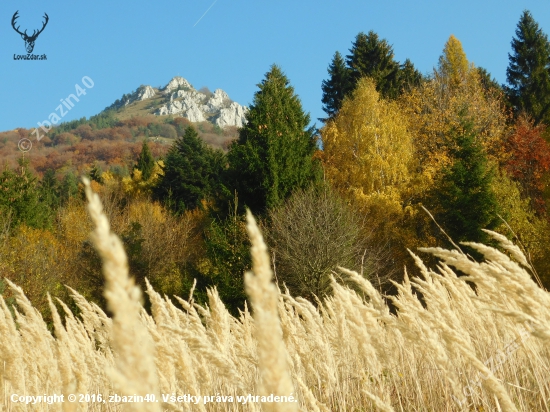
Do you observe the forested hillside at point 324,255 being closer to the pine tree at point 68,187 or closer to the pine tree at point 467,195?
the pine tree at point 467,195

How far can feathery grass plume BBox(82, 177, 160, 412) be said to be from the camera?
58 centimetres

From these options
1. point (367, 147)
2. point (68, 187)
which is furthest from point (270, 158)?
point (68, 187)

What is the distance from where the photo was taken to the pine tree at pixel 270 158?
24.0 metres

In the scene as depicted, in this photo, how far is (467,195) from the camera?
22562 millimetres

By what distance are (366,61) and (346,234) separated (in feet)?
71.7

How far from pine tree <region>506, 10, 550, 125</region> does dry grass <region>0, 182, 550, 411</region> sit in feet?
116

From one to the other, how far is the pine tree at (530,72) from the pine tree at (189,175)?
2250cm

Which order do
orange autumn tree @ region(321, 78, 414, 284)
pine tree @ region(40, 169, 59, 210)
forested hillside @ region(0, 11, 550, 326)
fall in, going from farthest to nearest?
pine tree @ region(40, 169, 59, 210) < orange autumn tree @ region(321, 78, 414, 284) < forested hillside @ region(0, 11, 550, 326)

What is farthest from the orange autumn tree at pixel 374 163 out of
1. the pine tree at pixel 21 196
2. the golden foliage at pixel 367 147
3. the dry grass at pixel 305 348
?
the dry grass at pixel 305 348

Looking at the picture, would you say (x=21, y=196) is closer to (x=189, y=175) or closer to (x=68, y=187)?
(x=189, y=175)

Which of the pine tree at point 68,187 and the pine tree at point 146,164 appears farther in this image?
the pine tree at point 68,187

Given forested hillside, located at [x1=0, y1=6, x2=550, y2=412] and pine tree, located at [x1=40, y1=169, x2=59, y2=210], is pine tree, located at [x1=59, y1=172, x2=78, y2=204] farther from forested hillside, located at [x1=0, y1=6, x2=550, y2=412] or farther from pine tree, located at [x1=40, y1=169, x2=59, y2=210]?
forested hillside, located at [x1=0, y1=6, x2=550, y2=412]

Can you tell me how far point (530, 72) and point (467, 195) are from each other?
1898 centimetres

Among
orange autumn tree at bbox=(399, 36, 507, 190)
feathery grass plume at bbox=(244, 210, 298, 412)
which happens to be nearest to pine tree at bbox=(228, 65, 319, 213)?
orange autumn tree at bbox=(399, 36, 507, 190)
